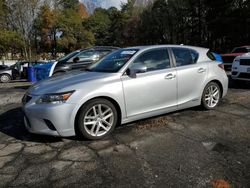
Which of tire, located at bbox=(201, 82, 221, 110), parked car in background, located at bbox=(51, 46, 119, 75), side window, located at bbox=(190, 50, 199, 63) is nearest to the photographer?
side window, located at bbox=(190, 50, 199, 63)

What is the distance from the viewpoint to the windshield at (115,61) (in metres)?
4.94

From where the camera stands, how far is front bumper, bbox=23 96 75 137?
13.5 ft

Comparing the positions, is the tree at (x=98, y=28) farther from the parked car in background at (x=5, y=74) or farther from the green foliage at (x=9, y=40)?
the parked car in background at (x=5, y=74)

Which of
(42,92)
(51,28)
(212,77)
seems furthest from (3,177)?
(51,28)

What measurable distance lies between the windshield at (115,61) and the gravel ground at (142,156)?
1.08 meters

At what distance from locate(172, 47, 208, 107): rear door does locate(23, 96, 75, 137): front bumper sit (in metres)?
2.17

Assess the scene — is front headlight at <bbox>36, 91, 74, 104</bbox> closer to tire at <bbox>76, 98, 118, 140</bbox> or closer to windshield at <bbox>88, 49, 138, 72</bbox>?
tire at <bbox>76, 98, 118, 140</bbox>

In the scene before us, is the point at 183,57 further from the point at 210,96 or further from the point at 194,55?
the point at 210,96

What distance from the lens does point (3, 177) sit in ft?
11.0

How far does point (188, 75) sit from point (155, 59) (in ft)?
2.44

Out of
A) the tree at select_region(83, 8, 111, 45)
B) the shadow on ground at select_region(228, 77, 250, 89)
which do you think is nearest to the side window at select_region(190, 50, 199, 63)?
the shadow on ground at select_region(228, 77, 250, 89)

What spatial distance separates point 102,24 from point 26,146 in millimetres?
57569

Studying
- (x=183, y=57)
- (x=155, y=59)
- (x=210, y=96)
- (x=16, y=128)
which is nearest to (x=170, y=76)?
(x=155, y=59)

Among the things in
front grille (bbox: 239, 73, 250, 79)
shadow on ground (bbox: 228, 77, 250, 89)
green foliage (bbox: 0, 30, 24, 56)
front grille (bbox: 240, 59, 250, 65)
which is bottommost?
shadow on ground (bbox: 228, 77, 250, 89)
